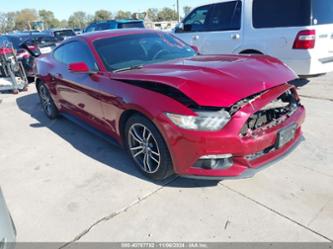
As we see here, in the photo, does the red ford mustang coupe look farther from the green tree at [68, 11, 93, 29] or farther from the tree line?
the green tree at [68, 11, 93, 29]

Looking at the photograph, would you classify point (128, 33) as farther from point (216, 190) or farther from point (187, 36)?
point (187, 36)

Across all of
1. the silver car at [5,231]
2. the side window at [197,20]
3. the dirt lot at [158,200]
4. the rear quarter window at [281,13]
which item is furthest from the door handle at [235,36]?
the silver car at [5,231]

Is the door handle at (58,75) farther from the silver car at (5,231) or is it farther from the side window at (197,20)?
the side window at (197,20)

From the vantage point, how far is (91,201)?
112 inches

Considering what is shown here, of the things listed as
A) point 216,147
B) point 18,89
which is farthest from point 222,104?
point 18,89

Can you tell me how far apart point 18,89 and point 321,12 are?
24.7ft

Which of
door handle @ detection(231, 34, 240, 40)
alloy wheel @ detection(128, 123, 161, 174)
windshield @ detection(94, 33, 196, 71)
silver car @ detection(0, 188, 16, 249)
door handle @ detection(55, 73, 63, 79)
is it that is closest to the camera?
silver car @ detection(0, 188, 16, 249)

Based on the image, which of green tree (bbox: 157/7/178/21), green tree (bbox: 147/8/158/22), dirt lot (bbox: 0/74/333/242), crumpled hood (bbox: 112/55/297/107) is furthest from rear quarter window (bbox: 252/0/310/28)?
green tree (bbox: 157/7/178/21)

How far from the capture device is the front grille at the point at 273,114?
2.53 m

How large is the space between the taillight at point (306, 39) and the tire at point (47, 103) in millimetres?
4457

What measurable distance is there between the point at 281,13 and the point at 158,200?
430 cm

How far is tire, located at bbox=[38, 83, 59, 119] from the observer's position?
205 inches

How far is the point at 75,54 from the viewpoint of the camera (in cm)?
408

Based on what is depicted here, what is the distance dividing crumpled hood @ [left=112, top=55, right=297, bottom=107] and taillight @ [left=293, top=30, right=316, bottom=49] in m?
2.21
